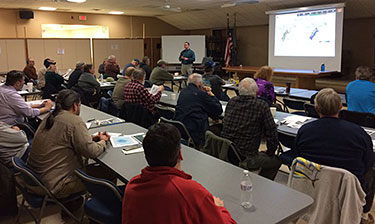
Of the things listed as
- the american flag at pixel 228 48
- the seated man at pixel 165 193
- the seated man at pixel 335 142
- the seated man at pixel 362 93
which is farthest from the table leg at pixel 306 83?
the seated man at pixel 165 193

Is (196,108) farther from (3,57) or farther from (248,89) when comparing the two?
(3,57)

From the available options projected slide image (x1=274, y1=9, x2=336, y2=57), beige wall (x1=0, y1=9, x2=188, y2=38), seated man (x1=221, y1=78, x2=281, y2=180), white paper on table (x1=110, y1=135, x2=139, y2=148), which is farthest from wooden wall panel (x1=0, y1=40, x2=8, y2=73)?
seated man (x1=221, y1=78, x2=281, y2=180)

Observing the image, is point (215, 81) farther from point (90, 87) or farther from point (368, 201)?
point (368, 201)

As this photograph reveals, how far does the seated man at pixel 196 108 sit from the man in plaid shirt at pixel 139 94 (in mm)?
853

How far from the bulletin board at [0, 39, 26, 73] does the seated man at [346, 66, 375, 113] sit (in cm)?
1126

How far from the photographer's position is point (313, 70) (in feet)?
31.6

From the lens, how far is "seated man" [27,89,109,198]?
245 cm

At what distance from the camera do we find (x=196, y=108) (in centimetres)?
376

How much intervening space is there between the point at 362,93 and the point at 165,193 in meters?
3.72

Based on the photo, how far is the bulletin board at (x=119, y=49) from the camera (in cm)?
1318

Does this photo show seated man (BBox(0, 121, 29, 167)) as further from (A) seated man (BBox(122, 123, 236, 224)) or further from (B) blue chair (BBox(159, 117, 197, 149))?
(A) seated man (BBox(122, 123, 236, 224))

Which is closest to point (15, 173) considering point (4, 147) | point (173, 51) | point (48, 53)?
point (4, 147)

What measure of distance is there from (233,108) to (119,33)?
1228 centimetres

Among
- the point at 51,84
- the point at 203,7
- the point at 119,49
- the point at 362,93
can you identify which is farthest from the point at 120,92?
the point at 119,49
